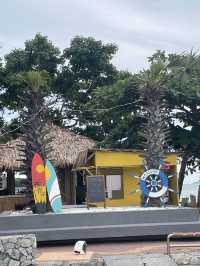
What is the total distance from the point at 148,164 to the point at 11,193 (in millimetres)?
11946

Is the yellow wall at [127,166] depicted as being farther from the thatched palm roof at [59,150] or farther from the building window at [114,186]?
the thatched palm roof at [59,150]

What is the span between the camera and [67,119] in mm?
32812

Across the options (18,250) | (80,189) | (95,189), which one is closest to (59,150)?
(80,189)

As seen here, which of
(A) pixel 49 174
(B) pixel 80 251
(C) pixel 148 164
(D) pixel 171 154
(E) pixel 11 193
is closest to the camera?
(B) pixel 80 251

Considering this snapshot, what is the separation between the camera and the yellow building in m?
21.4

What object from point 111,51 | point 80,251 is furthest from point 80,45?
point 80,251

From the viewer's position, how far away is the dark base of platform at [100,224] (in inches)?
551

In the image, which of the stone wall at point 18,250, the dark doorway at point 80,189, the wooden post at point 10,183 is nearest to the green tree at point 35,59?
the wooden post at point 10,183

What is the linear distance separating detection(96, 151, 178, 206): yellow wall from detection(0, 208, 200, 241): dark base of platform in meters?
6.32

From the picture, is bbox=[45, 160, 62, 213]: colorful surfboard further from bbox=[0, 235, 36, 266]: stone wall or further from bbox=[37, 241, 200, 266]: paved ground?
bbox=[0, 235, 36, 266]: stone wall

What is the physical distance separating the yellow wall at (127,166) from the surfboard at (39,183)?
609 cm

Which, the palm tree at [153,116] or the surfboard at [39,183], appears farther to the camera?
the palm tree at [153,116]

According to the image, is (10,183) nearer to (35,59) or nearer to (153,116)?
(35,59)

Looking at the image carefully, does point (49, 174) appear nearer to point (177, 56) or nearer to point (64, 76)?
point (177, 56)
